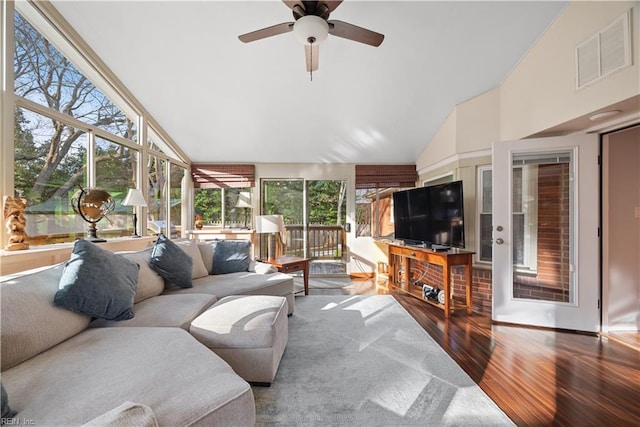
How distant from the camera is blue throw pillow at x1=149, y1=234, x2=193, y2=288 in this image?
254cm

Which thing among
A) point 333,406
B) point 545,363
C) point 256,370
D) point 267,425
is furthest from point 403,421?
point 545,363

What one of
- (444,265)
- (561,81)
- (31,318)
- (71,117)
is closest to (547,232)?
(444,265)

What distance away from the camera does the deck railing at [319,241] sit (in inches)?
209

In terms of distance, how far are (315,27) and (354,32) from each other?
12.7 inches

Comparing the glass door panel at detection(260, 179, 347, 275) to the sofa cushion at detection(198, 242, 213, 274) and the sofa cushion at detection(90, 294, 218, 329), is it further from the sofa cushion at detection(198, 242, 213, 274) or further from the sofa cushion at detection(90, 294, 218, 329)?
the sofa cushion at detection(90, 294, 218, 329)

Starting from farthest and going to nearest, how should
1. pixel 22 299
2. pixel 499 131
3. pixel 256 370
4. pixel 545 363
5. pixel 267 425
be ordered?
pixel 499 131
pixel 545 363
pixel 256 370
pixel 267 425
pixel 22 299

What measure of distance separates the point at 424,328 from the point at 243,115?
341 cm

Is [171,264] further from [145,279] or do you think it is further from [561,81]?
[561,81]

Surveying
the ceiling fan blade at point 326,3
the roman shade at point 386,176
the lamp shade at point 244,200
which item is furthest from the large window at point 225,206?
the ceiling fan blade at point 326,3

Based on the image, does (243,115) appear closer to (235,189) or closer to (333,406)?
(235,189)

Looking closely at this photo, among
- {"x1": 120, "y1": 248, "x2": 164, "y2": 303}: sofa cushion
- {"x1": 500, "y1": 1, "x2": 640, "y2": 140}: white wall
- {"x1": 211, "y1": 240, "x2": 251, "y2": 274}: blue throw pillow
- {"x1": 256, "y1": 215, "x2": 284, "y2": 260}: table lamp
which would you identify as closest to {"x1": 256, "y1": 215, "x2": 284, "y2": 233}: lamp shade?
{"x1": 256, "y1": 215, "x2": 284, "y2": 260}: table lamp

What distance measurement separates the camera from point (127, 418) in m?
0.87

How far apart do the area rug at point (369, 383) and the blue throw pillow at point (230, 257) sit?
3.34 feet

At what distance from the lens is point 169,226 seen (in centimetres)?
462
